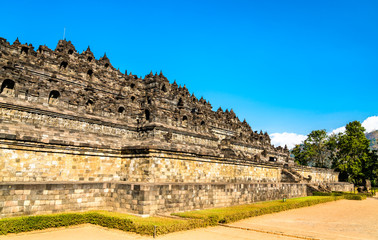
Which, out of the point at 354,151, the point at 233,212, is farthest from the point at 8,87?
the point at 354,151

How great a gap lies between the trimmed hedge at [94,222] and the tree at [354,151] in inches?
1913

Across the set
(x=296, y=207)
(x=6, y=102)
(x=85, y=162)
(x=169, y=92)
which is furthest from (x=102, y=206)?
(x=169, y=92)

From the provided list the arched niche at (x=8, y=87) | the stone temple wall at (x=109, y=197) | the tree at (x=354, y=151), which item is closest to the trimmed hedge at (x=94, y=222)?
the stone temple wall at (x=109, y=197)

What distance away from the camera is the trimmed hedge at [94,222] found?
11.7m

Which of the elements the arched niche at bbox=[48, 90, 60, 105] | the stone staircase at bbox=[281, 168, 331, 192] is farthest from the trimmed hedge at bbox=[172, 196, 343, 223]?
the arched niche at bbox=[48, 90, 60, 105]

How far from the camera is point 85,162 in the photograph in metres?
17.6

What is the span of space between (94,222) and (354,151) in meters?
54.4

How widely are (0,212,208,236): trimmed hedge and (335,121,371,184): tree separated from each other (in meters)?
48.6

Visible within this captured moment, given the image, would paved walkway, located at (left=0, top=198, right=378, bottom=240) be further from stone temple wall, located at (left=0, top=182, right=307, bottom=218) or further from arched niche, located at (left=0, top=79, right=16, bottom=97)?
arched niche, located at (left=0, top=79, right=16, bottom=97)

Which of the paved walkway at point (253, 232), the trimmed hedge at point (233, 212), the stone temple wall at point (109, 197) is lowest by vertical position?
the paved walkway at point (253, 232)

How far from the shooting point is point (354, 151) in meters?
54.9

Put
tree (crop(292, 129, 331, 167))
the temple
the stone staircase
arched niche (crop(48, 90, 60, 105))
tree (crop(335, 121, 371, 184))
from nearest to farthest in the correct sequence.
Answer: the temple < arched niche (crop(48, 90, 60, 105)) < the stone staircase < tree (crop(335, 121, 371, 184)) < tree (crop(292, 129, 331, 167))

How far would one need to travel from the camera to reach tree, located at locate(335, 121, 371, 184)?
5322cm

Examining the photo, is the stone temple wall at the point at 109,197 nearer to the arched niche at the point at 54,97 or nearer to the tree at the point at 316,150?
the arched niche at the point at 54,97
